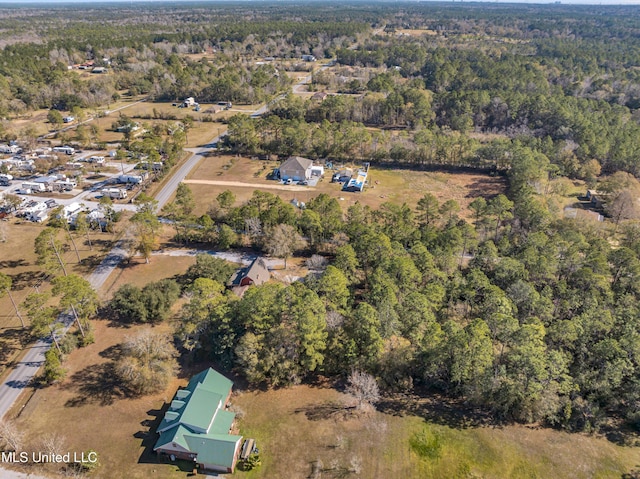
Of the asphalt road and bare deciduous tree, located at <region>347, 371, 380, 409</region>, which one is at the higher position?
bare deciduous tree, located at <region>347, 371, 380, 409</region>

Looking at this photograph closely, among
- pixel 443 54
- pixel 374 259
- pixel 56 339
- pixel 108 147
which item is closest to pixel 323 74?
pixel 443 54

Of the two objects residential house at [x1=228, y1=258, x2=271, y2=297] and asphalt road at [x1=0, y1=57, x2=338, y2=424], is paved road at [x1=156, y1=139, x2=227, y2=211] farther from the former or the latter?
residential house at [x1=228, y1=258, x2=271, y2=297]

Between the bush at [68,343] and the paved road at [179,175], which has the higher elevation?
the bush at [68,343]

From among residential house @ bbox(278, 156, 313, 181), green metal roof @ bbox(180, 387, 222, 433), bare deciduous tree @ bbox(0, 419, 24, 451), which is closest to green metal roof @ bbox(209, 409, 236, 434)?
green metal roof @ bbox(180, 387, 222, 433)

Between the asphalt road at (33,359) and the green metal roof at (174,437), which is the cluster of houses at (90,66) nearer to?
the asphalt road at (33,359)

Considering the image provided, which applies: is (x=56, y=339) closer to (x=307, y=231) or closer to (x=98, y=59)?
(x=307, y=231)

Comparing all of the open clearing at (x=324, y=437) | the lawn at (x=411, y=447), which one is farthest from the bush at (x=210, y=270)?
the lawn at (x=411, y=447)

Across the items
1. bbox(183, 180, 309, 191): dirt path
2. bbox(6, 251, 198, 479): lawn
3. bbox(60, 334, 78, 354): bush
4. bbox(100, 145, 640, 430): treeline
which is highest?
bbox(100, 145, 640, 430): treeline

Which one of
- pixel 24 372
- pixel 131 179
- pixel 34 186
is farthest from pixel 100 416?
pixel 34 186
